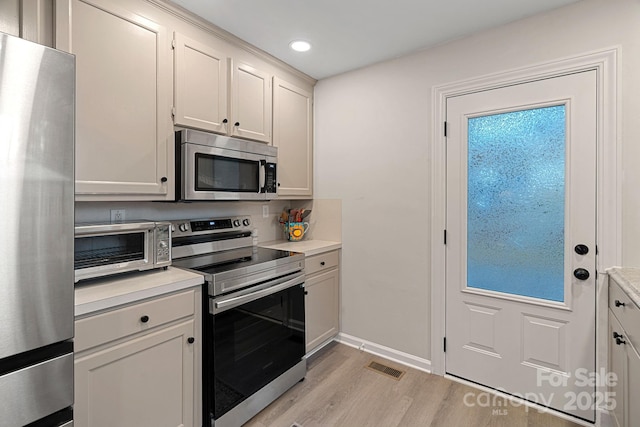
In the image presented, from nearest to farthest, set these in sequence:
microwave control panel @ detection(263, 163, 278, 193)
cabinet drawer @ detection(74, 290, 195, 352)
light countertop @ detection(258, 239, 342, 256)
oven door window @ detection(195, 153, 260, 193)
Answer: cabinet drawer @ detection(74, 290, 195, 352) → oven door window @ detection(195, 153, 260, 193) → microwave control panel @ detection(263, 163, 278, 193) → light countertop @ detection(258, 239, 342, 256)

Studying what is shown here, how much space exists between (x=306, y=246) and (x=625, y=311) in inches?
A: 77.8

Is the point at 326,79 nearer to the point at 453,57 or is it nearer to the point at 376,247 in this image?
the point at 453,57

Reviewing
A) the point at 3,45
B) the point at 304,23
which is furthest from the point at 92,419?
the point at 304,23

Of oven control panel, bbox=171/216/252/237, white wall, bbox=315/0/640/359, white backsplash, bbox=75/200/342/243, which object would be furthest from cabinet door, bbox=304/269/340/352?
oven control panel, bbox=171/216/252/237

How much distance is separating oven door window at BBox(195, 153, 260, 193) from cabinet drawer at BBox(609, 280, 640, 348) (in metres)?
2.18

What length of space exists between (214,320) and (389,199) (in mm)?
1619

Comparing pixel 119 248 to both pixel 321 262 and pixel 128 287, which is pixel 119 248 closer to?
pixel 128 287

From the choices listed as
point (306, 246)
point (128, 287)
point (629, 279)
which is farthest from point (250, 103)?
point (629, 279)

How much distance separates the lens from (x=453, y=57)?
228 centimetres

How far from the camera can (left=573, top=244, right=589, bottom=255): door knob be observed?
1844mm

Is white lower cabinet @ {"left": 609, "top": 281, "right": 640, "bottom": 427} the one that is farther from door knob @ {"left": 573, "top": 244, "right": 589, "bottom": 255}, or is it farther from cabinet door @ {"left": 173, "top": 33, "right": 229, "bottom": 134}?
cabinet door @ {"left": 173, "top": 33, "right": 229, "bottom": 134}

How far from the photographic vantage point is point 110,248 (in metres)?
1.64

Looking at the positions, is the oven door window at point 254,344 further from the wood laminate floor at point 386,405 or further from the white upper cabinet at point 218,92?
the white upper cabinet at point 218,92

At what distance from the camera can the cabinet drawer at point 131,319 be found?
50.6 inches
